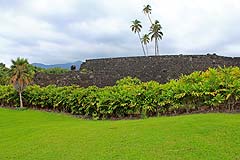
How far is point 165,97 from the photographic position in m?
16.8

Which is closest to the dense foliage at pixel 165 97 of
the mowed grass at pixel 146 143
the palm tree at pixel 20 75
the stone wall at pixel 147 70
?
the mowed grass at pixel 146 143

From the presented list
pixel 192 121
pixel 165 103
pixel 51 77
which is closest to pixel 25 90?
pixel 51 77

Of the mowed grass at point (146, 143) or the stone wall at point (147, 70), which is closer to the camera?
→ the mowed grass at point (146, 143)

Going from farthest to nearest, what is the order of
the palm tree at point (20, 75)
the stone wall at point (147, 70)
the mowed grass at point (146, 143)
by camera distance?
the stone wall at point (147, 70), the palm tree at point (20, 75), the mowed grass at point (146, 143)

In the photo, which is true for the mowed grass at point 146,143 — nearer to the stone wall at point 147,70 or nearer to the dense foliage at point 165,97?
the dense foliage at point 165,97

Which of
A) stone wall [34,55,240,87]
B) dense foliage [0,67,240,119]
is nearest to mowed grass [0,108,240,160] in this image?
dense foliage [0,67,240,119]

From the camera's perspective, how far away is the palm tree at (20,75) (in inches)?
1069

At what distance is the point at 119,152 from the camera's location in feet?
25.5

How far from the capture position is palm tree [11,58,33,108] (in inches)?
1069

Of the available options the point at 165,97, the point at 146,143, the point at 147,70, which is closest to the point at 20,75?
the point at 147,70

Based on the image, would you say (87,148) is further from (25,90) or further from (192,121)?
(25,90)

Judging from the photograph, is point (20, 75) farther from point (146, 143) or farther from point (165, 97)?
point (146, 143)

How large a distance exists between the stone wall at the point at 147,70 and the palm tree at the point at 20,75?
3.39 metres

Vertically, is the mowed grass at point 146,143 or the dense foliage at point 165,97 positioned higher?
the dense foliage at point 165,97
